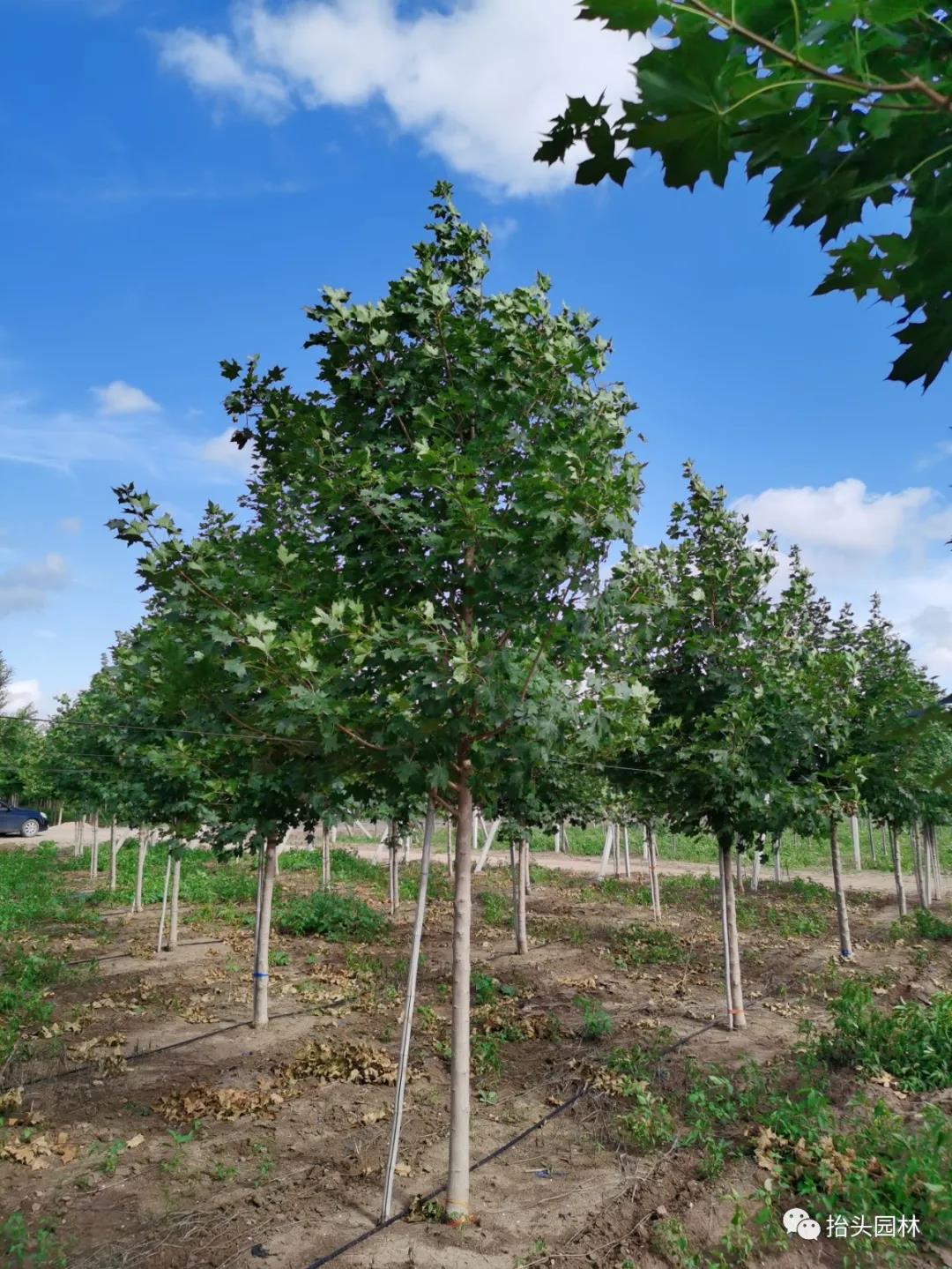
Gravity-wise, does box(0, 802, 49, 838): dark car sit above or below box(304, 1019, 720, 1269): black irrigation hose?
above

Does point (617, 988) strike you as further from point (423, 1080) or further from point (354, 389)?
point (354, 389)

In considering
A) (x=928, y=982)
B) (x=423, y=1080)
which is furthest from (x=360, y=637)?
(x=928, y=982)

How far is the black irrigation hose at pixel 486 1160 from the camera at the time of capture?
490cm

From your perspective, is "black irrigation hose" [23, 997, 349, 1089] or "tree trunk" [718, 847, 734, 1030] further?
"tree trunk" [718, 847, 734, 1030]

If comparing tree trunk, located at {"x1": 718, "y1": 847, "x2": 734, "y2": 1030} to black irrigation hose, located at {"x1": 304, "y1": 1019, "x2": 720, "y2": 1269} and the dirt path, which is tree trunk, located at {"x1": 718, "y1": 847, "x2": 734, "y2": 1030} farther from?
the dirt path

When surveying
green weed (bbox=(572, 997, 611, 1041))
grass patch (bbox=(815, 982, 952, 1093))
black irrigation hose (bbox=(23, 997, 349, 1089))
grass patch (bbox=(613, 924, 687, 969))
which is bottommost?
black irrigation hose (bbox=(23, 997, 349, 1089))

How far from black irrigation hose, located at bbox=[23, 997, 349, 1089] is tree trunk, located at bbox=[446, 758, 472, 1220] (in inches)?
201

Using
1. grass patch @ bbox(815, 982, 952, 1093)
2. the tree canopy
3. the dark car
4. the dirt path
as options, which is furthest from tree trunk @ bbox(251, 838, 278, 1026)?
the dark car

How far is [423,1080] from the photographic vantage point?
8.00m

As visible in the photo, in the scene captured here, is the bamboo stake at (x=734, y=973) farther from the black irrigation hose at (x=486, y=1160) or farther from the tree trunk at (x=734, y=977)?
the black irrigation hose at (x=486, y=1160)

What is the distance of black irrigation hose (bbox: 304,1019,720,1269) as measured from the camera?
490 cm

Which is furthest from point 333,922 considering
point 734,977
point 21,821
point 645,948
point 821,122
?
point 21,821

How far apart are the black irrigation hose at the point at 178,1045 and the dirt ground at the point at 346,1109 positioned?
0.16ft

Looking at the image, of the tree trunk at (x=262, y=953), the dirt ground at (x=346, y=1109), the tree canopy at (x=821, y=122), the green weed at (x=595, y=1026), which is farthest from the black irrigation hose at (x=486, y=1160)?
the tree canopy at (x=821, y=122)
